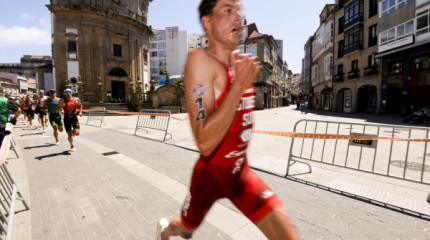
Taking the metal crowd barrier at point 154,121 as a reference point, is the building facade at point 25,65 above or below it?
above

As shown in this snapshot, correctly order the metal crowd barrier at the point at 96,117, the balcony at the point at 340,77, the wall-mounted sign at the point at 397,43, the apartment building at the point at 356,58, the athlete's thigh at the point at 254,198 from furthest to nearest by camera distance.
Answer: the balcony at the point at 340,77 < the apartment building at the point at 356,58 < the wall-mounted sign at the point at 397,43 < the metal crowd barrier at the point at 96,117 < the athlete's thigh at the point at 254,198

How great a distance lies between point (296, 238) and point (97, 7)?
3465 cm

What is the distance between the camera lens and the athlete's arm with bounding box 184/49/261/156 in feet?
Answer: 3.57

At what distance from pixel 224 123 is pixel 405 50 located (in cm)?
2616

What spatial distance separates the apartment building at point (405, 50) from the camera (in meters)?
18.0

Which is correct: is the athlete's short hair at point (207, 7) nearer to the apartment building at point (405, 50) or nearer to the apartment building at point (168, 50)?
the apartment building at point (405, 50)

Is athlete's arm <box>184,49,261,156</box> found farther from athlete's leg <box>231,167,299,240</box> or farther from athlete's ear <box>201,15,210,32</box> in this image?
athlete's leg <box>231,167,299,240</box>

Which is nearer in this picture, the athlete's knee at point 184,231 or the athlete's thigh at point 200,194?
the athlete's thigh at point 200,194

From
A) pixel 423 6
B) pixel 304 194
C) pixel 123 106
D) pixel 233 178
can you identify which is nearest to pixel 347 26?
pixel 423 6

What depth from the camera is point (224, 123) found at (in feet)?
3.60

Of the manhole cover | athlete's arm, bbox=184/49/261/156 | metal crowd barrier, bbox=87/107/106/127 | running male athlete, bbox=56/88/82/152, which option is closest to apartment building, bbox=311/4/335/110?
the manhole cover

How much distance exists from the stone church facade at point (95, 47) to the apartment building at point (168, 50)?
32.1 meters

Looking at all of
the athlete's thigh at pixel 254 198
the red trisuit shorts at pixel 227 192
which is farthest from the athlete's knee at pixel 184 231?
the athlete's thigh at pixel 254 198

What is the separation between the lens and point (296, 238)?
1232mm
